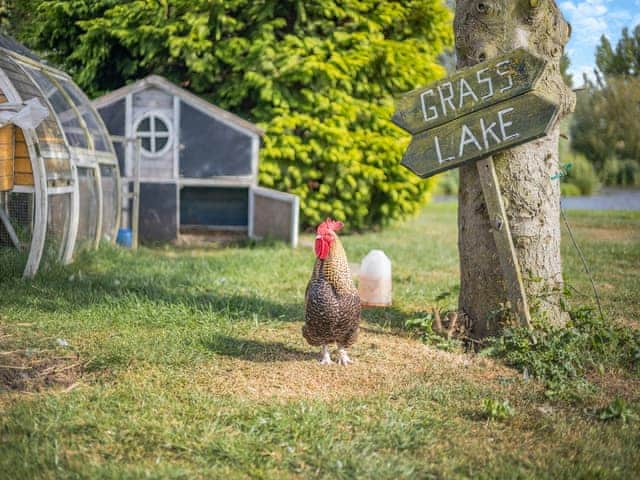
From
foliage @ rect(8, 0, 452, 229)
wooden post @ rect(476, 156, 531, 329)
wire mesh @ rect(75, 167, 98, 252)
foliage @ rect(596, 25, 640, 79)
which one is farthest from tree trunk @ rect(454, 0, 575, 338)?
foliage @ rect(596, 25, 640, 79)

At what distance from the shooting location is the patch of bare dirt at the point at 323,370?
4.01m

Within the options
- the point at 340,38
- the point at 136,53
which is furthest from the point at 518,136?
the point at 136,53

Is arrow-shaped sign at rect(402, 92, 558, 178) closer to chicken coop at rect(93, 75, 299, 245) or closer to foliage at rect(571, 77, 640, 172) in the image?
chicken coop at rect(93, 75, 299, 245)

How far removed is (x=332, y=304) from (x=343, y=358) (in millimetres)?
476

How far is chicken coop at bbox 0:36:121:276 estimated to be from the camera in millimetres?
6250

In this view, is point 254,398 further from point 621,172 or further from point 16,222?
point 621,172

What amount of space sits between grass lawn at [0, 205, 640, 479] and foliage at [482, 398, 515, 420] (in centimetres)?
1

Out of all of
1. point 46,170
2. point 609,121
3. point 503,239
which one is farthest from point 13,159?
point 609,121

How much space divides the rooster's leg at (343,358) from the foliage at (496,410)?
1131 millimetres

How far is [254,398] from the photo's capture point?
3.82m

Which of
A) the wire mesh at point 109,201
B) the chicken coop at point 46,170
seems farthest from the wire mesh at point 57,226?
the wire mesh at point 109,201

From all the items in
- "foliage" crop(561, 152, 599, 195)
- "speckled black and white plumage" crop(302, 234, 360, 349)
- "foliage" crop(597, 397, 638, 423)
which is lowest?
"foliage" crop(597, 397, 638, 423)

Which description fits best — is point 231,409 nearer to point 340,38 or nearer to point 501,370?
point 501,370

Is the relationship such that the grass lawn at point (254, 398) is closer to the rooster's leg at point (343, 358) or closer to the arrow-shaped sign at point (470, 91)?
the rooster's leg at point (343, 358)
